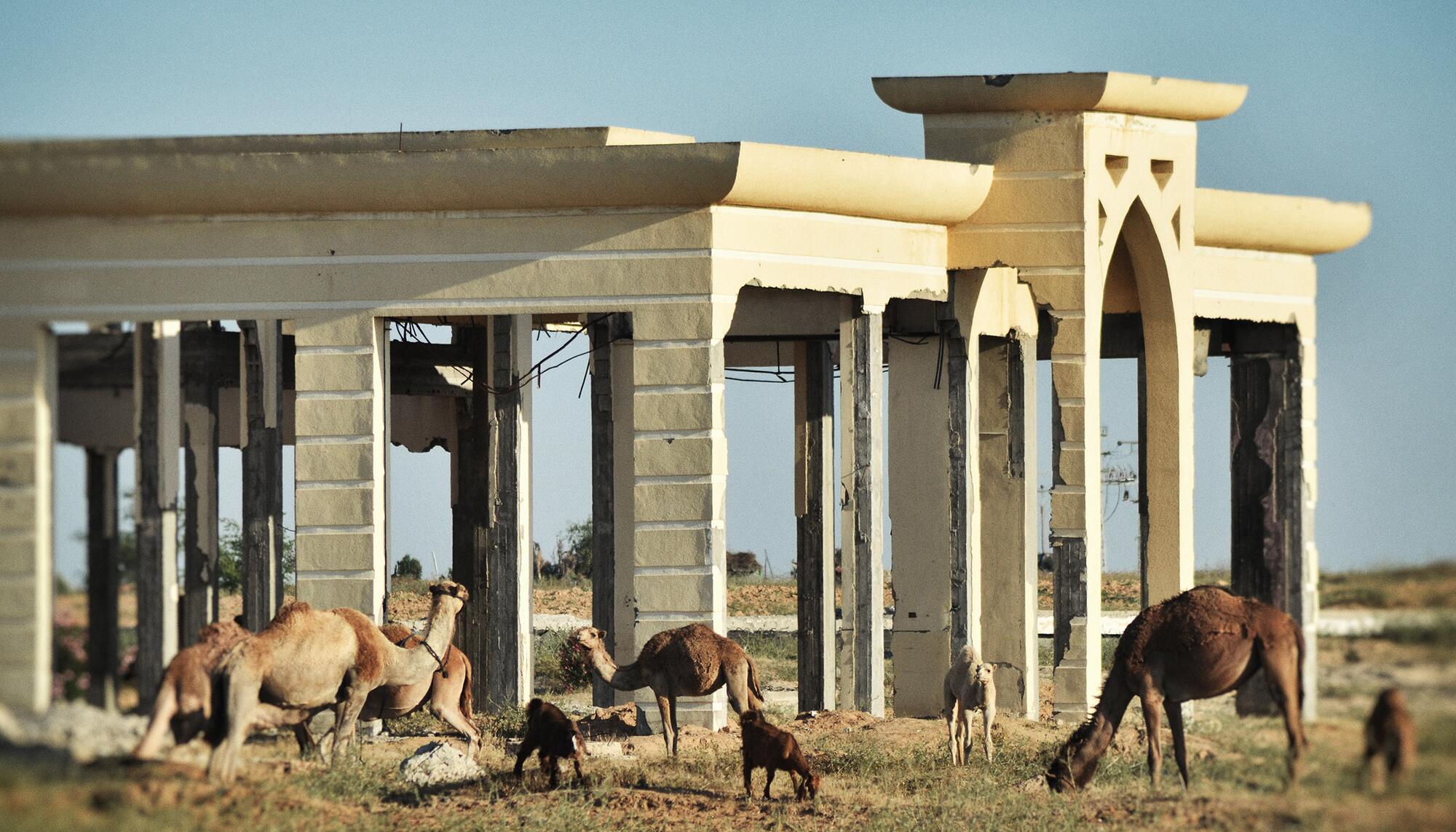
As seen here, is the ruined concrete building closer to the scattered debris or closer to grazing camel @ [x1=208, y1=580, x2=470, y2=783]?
grazing camel @ [x1=208, y1=580, x2=470, y2=783]

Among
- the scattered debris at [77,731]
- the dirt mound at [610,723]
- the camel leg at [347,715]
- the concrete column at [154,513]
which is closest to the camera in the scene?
the scattered debris at [77,731]

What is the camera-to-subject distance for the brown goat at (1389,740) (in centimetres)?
800

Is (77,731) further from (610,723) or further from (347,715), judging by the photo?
(610,723)

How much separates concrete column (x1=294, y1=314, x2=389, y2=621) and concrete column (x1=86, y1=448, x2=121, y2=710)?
22.0 ft

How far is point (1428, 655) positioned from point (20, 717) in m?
5.89

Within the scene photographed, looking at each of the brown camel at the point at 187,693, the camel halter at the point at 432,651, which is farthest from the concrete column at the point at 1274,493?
the brown camel at the point at 187,693

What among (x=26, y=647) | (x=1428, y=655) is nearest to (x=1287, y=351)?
(x=1428, y=655)

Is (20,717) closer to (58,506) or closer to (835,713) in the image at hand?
(58,506)

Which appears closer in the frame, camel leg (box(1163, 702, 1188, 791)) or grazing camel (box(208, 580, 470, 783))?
grazing camel (box(208, 580, 470, 783))

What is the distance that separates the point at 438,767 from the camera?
1522cm

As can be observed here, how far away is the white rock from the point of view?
15018mm

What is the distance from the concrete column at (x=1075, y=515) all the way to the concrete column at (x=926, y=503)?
87 centimetres

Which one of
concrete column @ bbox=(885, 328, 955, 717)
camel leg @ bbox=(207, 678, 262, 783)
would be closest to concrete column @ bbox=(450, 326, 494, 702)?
concrete column @ bbox=(885, 328, 955, 717)

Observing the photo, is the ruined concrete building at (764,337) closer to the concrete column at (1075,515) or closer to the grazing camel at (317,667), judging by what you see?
the concrete column at (1075,515)
